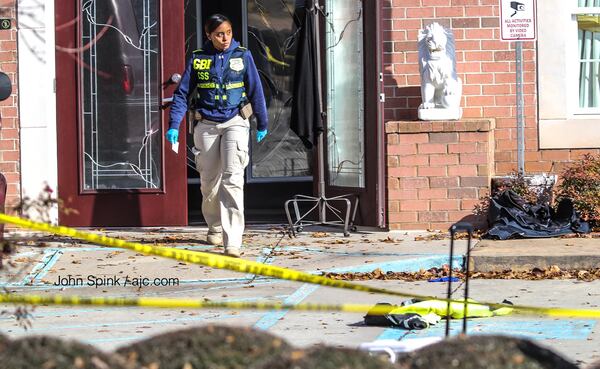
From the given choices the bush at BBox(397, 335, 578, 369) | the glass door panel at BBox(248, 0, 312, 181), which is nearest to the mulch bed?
the glass door panel at BBox(248, 0, 312, 181)

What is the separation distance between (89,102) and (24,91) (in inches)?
25.3

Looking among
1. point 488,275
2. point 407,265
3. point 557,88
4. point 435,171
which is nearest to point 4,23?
point 435,171

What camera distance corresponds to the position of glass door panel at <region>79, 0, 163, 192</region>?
11.9 metres

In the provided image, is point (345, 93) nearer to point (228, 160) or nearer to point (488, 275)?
point (228, 160)

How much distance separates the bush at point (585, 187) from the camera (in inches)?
436

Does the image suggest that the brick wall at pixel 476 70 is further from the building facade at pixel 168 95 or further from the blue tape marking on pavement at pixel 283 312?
the blue tape marking on pavement at pixel 283 312

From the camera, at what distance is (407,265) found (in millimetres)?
9648

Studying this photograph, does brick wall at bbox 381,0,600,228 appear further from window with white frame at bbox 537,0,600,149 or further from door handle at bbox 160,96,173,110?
door handle at bbox 160,96,173,110

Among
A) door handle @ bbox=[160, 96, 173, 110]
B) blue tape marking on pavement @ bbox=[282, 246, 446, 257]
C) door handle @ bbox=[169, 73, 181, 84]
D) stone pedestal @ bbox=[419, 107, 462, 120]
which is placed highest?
door handle @ bbox=[169, 73, 181, 84]

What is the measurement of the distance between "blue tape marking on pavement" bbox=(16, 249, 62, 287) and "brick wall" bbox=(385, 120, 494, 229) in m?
3.22

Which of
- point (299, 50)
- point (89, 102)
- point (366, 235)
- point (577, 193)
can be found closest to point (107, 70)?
point (89, 102)

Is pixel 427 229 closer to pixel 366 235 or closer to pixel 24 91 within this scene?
pixel 366 235

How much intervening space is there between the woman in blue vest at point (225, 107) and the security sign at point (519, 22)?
103 inches

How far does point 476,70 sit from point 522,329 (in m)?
5.02
